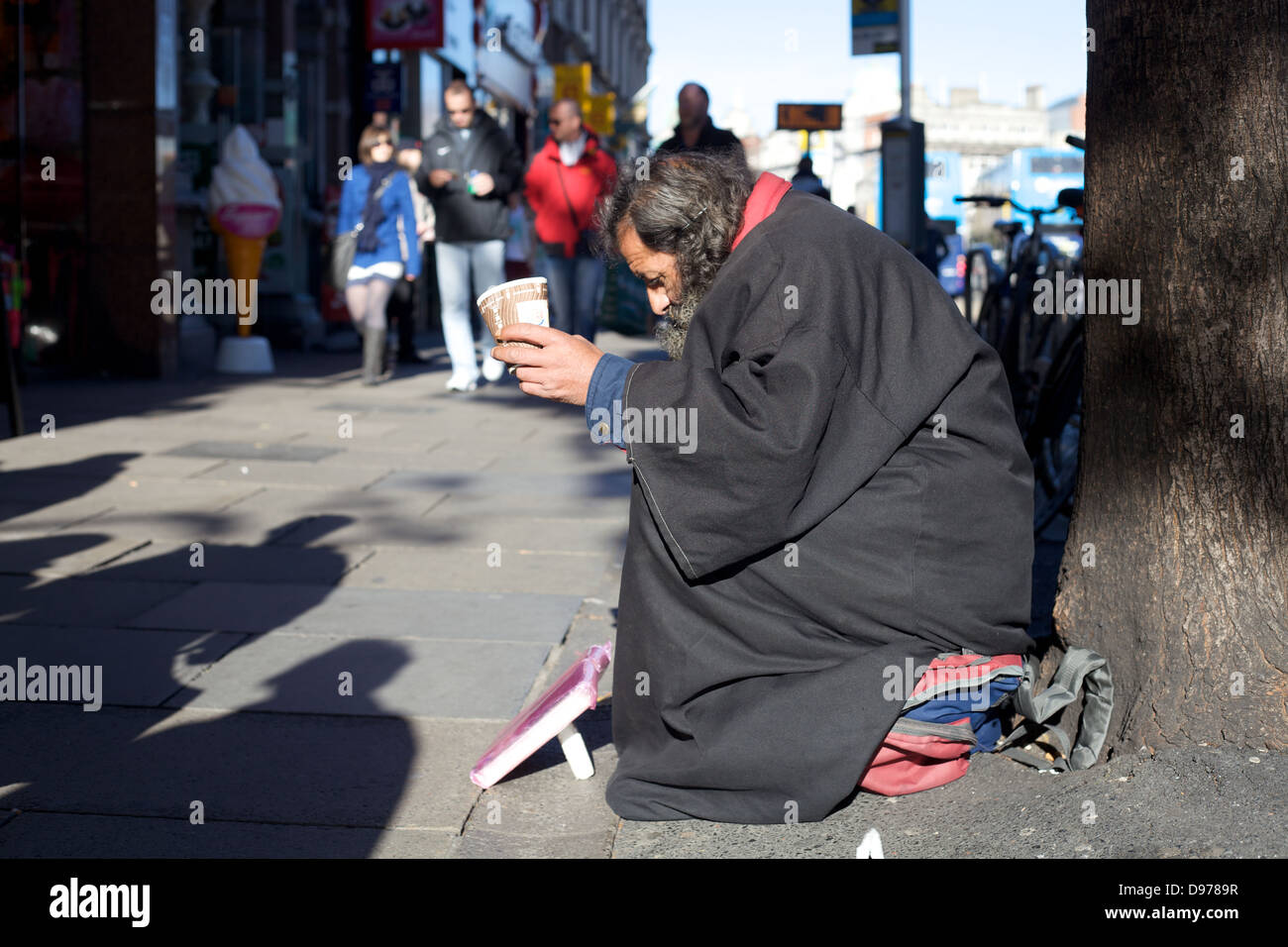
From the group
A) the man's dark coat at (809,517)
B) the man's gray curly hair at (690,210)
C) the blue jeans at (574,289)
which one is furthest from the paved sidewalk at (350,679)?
the blue jeans at (574,289)

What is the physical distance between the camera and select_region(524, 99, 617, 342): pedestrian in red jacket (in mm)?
9938

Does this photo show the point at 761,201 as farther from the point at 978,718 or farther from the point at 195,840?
the point at 195,840

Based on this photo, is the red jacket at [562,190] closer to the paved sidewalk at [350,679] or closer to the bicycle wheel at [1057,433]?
the paved sidewalk at [350,679]

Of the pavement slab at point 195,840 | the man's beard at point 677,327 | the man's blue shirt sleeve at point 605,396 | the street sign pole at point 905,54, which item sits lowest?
the pavement slab at point 195,840

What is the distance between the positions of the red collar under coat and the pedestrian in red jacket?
702cm

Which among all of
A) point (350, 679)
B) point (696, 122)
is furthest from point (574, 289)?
point (350, 679)

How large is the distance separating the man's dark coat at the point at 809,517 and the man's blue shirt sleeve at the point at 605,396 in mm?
41

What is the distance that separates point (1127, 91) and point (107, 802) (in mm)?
2410

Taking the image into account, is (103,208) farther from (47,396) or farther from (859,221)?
(859,221)

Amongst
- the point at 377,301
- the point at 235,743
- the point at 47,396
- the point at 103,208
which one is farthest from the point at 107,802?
the point at 103,208

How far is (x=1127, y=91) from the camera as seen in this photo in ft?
9.43

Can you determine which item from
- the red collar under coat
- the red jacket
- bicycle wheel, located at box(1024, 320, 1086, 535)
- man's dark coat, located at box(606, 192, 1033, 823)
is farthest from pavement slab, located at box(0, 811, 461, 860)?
the red jacket

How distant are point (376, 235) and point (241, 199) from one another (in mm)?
1678

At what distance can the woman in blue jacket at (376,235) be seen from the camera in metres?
10.4
